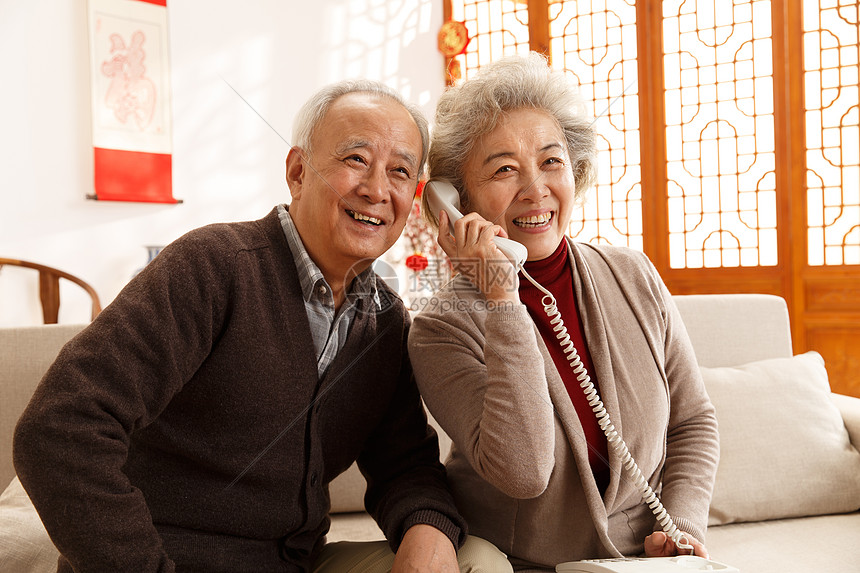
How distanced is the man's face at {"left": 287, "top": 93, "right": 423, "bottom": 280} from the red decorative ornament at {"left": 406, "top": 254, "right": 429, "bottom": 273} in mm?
451

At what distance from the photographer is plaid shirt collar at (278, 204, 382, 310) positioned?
129 cm

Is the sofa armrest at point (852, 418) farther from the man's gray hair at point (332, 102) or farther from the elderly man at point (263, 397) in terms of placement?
the man's gray hair at point (332, 102)

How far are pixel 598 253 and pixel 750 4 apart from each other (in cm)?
374

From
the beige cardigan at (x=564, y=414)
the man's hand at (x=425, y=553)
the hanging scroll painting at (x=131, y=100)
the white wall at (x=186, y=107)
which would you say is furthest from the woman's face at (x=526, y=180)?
the hanging scroll painting at (x=131, y=100)

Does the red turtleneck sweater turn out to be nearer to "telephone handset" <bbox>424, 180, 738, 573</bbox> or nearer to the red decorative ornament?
"telephone handset" <bbox>424, 180, 738, 573</bbox>

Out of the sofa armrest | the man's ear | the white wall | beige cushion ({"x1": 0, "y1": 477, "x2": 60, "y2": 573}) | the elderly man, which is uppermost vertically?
the white wall

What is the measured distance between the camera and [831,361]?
14.1 ft

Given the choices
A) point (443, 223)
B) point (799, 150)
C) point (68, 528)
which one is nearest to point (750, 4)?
point (799, 150)

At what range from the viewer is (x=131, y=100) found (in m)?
3.83

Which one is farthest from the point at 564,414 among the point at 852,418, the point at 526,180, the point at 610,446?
the point at 852,418

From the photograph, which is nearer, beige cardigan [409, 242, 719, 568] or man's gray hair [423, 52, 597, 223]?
beige cardigan [409, 242, 719, 568]

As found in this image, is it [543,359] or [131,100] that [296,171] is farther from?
[131,100]

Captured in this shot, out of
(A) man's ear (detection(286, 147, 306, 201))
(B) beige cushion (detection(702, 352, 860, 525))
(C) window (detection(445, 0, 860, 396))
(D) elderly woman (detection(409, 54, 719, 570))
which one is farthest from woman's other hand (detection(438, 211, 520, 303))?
(C) window (detection(445, 0, 860, 396))

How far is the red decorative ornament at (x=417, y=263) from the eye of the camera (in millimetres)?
1821
